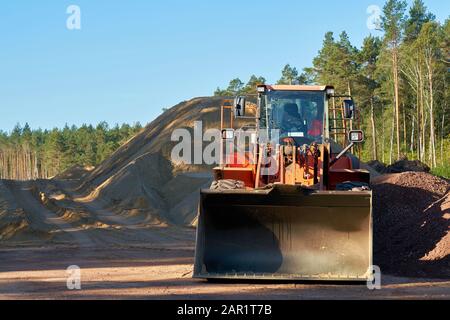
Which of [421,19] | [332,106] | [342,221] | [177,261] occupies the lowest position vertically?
[177,261]

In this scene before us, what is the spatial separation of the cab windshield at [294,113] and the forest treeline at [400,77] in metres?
39.2

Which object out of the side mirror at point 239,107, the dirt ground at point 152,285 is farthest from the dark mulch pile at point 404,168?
the side mirror at point 239,107

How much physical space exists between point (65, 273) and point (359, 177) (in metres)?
5.83

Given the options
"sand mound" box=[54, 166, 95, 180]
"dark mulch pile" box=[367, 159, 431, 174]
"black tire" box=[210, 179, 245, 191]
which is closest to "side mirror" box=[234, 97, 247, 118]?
"black tire" box=[210, 179, 245, 191]

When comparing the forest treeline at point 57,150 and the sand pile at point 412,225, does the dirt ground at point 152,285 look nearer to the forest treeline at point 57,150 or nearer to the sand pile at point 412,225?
the sand pile at point 412,225

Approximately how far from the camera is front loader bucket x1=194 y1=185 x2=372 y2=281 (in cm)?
1208

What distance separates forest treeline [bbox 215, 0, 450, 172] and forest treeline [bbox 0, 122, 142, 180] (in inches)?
2001

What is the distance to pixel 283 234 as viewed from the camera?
12406 millimetres

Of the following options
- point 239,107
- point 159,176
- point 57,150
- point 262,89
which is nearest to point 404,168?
point 159,176

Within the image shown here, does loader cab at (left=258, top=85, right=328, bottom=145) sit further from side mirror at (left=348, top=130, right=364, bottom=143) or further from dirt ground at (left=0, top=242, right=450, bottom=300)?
dirt ground at (left=0, top=242, right=450, bottom=300)

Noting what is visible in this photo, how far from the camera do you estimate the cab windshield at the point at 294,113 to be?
1421 cm

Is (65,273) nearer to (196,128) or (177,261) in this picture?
(177,261)

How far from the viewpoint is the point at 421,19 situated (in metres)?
62.8
